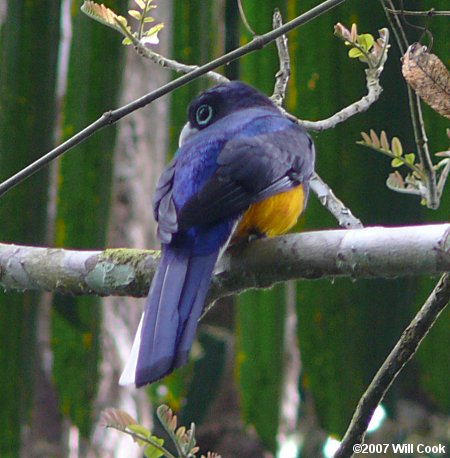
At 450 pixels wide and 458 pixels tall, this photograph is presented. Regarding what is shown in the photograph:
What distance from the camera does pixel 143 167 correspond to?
555cm

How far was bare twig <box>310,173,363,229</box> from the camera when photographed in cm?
296

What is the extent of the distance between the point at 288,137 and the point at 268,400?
3.32 feet

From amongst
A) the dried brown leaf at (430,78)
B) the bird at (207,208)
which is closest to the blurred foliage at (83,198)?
the bird at (207,208)

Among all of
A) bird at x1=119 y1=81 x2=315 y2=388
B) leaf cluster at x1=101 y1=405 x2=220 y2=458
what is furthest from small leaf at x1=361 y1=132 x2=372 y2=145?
leaf cluster at x1=101 y1=405 x2=220 y2=458

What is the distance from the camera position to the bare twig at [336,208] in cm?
296

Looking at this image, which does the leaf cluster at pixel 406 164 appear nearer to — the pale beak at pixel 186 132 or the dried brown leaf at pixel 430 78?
the dried brown leaf at pixel 430 78

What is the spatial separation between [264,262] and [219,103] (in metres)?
1.33

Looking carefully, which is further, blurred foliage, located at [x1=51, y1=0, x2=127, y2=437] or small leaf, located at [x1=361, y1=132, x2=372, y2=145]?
blurred foliage, located at [x1=51, y1=0, x2=127, y2=437]

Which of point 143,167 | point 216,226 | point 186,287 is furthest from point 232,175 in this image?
point 143,167

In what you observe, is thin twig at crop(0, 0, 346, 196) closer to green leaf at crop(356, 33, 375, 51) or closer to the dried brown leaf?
the dried brown leaf

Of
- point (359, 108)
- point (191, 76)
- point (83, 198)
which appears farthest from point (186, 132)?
point (191, 76)

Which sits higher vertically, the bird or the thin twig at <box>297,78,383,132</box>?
the thin twig at <box>297,78,383,132</box>

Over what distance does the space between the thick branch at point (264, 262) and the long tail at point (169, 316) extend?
14 cm

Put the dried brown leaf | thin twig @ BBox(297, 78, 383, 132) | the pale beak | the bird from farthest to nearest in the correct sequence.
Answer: the pale beak < thin twig @ BBox(297, 78, 383, 132) < the bird < the dried brown leaf
